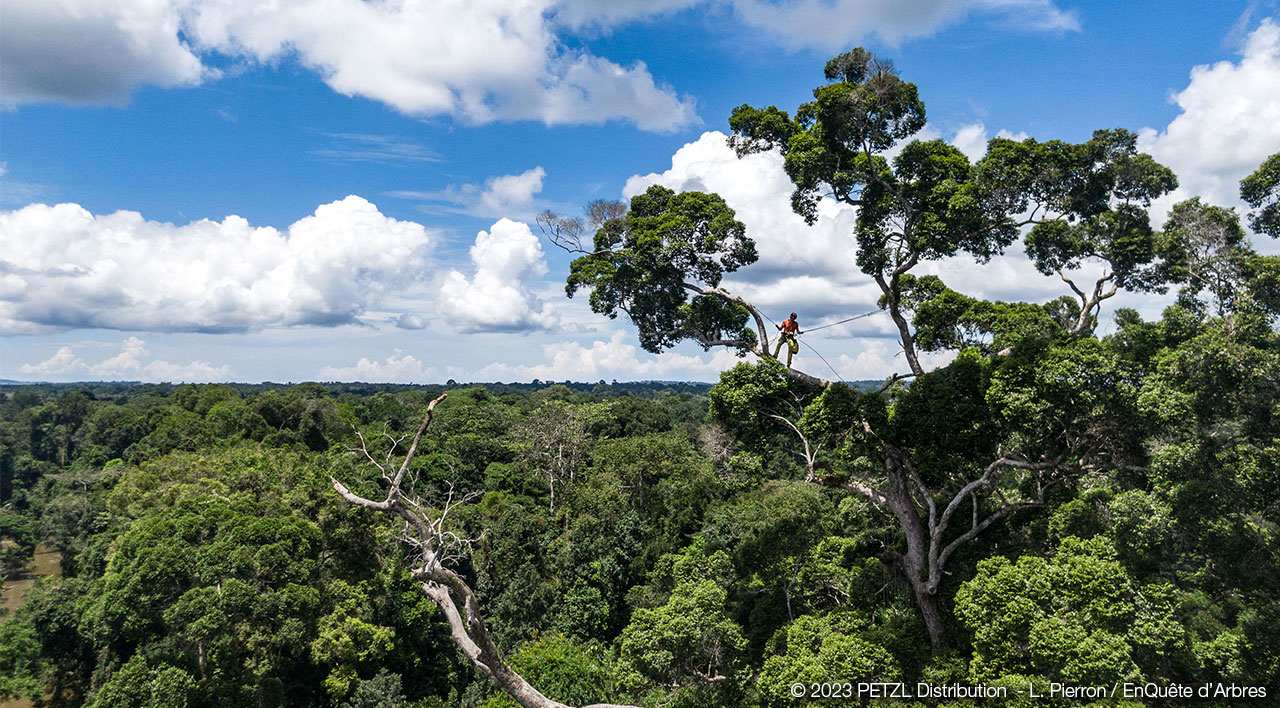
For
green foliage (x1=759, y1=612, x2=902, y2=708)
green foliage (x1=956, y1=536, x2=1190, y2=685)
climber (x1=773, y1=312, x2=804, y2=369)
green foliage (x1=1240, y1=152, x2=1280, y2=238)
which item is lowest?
green foliage (x1=759, y1=612, x2=902, y2=708)

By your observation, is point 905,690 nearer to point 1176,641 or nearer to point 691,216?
point 1176,641

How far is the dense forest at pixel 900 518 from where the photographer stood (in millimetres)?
9422

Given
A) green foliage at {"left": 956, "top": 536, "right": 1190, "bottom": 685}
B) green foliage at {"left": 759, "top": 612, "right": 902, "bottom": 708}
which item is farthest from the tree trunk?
green foliage at {"left": 956, "top": 536, "right": 1190, "bottom": 685}

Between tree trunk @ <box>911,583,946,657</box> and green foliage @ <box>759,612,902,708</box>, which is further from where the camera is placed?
tree trunk @ <box>911,583,946,657</box>

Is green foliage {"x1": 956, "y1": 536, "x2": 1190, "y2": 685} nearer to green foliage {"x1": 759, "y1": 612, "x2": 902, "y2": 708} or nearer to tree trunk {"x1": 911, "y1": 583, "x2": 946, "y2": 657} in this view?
green foliage {"x1": 759, "y1": 612, "x2": 902, "y2": 708}

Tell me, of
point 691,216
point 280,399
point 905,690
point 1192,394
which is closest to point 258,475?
point 691,216

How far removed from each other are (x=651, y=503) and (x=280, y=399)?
39.5m

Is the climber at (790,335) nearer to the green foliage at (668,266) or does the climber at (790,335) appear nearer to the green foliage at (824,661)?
the green foliage at (668,266)

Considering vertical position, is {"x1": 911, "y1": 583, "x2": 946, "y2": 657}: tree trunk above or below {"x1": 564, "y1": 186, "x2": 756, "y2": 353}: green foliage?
below

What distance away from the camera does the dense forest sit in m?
9.42

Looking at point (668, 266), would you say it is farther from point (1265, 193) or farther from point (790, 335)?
point (1265, 193)

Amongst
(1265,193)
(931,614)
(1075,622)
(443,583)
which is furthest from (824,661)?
(1265,193)

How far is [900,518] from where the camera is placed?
12984mm

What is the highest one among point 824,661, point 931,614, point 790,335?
point 790,335
